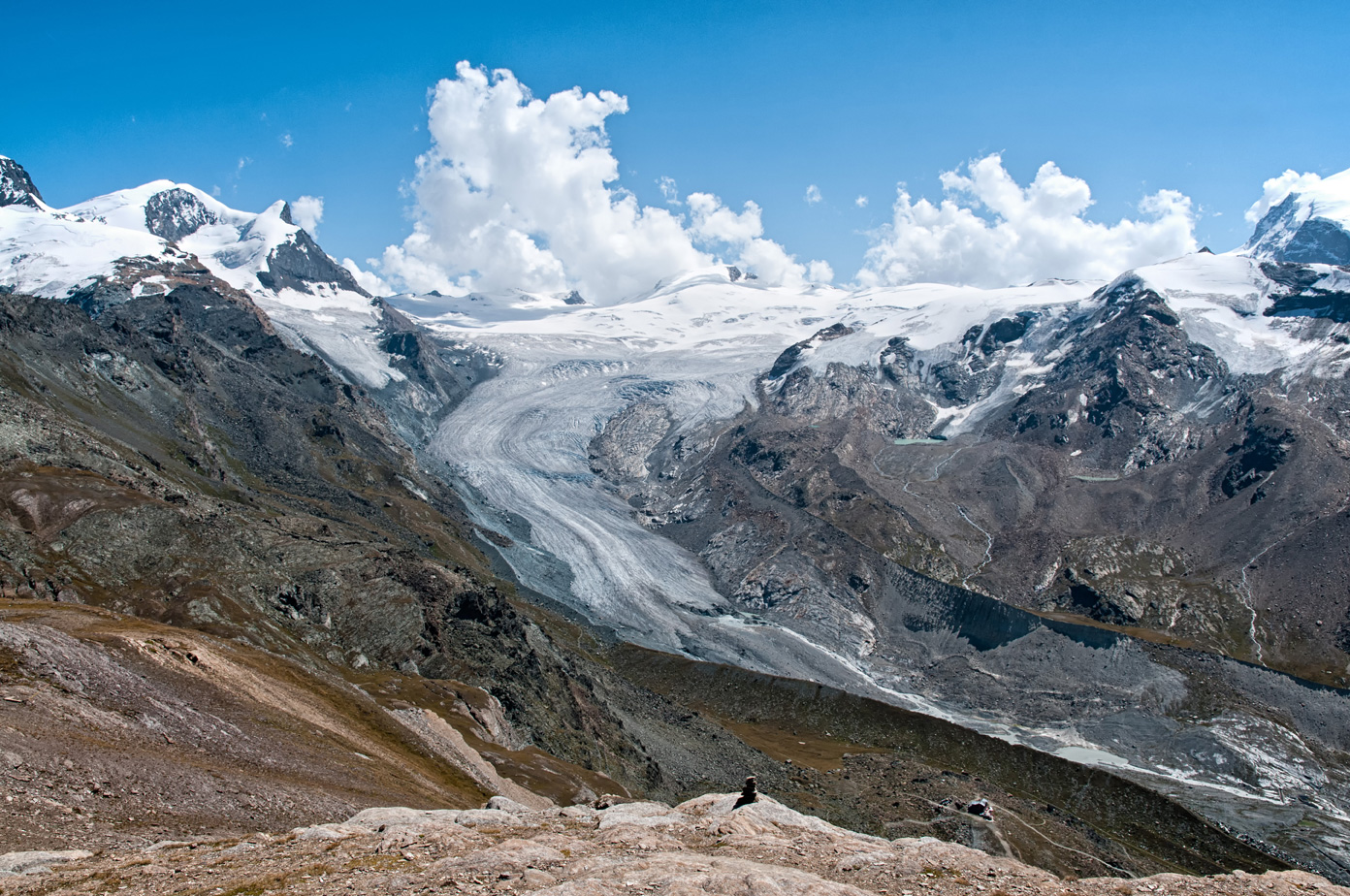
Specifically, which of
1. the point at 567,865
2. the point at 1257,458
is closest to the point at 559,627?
the point at 567,865

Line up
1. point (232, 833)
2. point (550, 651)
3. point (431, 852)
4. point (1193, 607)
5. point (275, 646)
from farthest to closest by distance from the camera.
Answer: point (1193, 607)
point (550, 651)
point (275, 646)
point (232, 833)
point (431, 852)

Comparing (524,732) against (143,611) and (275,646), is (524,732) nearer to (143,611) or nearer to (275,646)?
(275,646)

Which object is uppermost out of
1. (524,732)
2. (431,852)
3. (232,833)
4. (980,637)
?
(980,637)

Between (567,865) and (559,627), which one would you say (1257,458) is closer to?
(559,627)

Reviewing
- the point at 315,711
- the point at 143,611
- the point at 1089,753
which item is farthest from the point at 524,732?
the point at 1089,753

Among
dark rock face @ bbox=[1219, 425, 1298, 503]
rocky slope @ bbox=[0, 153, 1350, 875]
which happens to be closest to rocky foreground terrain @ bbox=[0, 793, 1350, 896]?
rocky slope @ bbox=[0, 153, 1350, 875]

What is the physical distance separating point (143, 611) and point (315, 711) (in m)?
23.6

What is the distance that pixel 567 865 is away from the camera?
21.5 meters

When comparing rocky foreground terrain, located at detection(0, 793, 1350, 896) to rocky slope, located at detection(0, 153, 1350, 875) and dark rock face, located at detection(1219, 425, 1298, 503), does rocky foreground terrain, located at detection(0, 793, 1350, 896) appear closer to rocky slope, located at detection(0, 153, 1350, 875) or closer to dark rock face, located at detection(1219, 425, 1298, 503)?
rocky slope, located at detection(0, 153, 1350, 875)

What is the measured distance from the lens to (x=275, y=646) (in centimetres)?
5809

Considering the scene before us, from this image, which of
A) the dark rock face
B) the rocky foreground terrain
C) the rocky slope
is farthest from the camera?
the dark rock face

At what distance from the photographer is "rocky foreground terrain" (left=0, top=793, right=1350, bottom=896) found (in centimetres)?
1908

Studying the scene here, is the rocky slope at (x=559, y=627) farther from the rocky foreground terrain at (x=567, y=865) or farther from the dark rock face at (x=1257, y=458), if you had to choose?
the rocky foreground terrain at (x=567, y=865)

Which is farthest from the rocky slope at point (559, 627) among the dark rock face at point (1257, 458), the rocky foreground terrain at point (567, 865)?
the rocky foreground terrain at point (567, 865)
